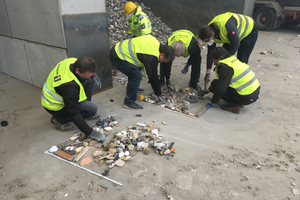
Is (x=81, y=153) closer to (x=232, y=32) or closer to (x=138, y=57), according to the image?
(x=138, y=57)

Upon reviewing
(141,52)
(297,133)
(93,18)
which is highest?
(93,18)

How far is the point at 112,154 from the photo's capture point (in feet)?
8.74

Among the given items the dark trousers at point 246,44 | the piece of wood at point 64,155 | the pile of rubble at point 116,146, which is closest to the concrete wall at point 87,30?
the pile of rubble at point 116,146

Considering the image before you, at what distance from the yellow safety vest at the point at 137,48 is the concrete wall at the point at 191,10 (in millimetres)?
6129

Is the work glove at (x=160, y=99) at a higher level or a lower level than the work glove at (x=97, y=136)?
lower

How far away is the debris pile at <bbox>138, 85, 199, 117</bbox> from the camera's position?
3.85 m

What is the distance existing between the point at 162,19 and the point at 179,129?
25.5 ft

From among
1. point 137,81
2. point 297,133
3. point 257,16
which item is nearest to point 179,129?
point 137,81

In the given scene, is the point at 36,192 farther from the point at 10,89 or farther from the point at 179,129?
the point at 10,89

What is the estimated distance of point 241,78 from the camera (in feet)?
11.3

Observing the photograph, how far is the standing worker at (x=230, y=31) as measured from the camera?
3.80 meters

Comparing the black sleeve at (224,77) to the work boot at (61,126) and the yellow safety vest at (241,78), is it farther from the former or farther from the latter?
the work boot at (61,126)

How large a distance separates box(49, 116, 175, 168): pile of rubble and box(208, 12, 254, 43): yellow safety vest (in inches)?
80.6

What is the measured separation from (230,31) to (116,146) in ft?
8.61
